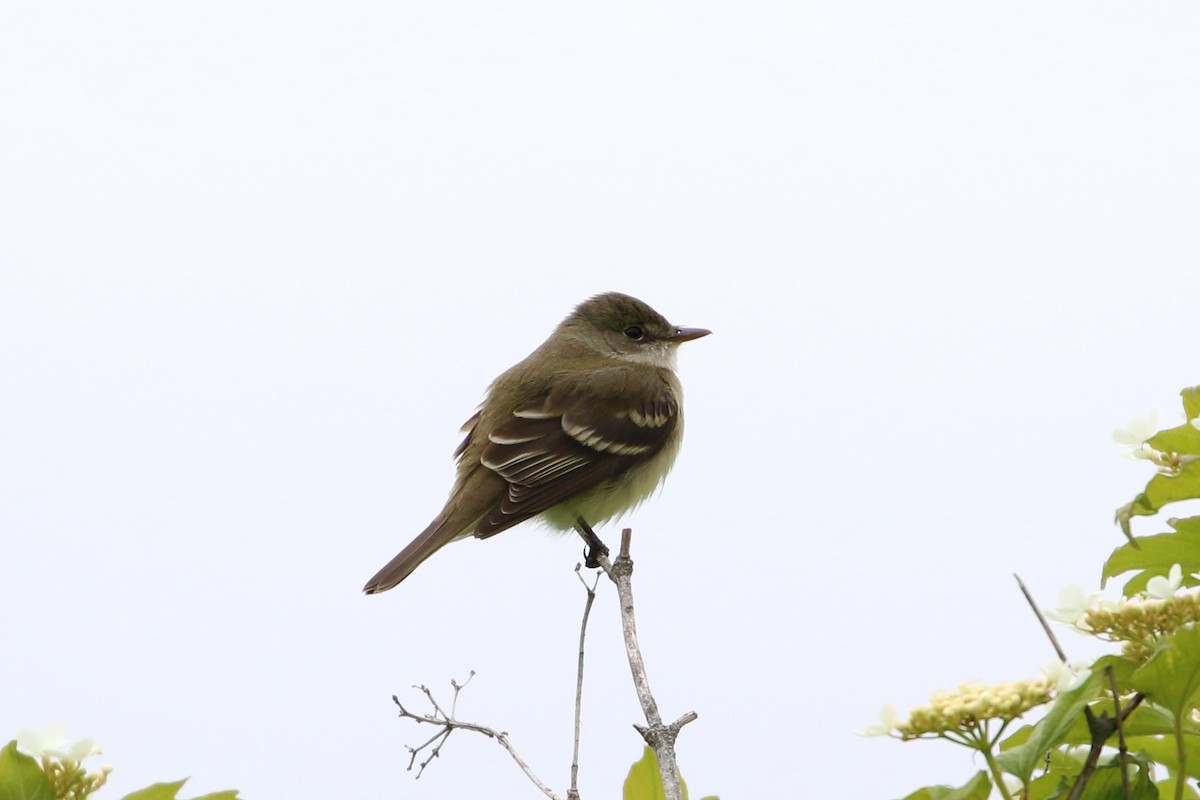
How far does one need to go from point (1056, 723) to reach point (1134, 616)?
29 cm

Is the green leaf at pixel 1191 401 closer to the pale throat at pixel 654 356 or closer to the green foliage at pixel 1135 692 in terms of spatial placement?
the green foliage at pixel 1135 692

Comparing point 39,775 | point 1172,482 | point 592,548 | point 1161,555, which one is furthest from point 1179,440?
point 592,548

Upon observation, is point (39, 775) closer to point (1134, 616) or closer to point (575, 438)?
point (1134, 616)

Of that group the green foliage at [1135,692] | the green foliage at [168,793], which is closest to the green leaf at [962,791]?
the green foliage at [1135,692]

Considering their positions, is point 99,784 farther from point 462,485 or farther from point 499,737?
point 462,485

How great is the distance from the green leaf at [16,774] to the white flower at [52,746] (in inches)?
0.4

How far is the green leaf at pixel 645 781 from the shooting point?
2262 mm

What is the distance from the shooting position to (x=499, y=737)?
8.94 ft

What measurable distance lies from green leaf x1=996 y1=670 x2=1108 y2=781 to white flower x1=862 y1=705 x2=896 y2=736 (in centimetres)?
16

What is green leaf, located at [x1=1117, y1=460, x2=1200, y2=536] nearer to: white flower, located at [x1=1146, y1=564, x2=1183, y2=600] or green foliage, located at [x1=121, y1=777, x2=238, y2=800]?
white flower, located at [x1=1146, y1=564, x2=1183, y2=600]

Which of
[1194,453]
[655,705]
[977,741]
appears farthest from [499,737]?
[1194,453]

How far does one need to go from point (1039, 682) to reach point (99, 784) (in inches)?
54.8

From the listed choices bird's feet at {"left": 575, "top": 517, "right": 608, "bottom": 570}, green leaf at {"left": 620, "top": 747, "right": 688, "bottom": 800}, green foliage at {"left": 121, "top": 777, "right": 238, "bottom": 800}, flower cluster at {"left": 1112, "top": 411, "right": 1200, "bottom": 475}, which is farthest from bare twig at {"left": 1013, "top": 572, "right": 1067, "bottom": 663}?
bird's feet at {"left": 575, "top": 517, "right": 608, "bottom": 570}

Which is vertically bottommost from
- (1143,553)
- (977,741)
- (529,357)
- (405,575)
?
(977,741)
